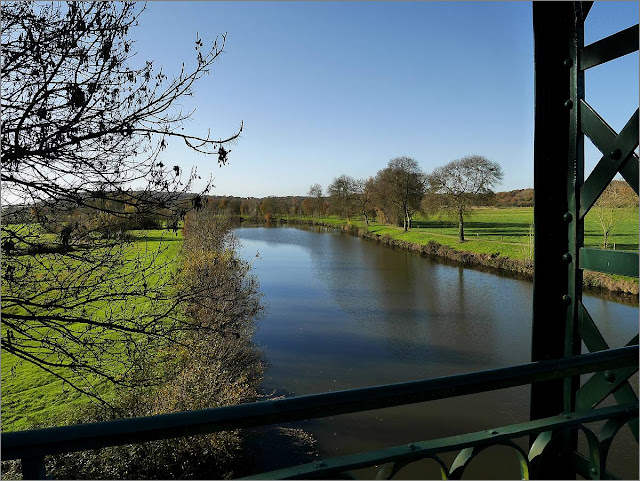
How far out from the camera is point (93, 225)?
4.44 meters

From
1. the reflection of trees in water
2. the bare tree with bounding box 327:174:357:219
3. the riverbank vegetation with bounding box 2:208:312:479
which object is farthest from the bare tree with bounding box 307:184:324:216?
the riverbank vegetation with bounding box 2:208:312:479

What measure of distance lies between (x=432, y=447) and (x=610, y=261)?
1.16 meters

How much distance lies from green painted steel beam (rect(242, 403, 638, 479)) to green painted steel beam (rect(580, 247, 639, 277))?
51 centimetres

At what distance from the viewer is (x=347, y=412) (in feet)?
4.13

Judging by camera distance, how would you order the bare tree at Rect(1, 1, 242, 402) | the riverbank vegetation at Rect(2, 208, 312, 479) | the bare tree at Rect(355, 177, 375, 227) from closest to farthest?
the bare tree at Rect(1, 1, 242, 402)
the riverbank vegetation at Rect(2, 208, 312, 479)
the bare tree at Rect(355, 177, 375, 227)

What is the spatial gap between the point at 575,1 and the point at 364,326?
17211 mm

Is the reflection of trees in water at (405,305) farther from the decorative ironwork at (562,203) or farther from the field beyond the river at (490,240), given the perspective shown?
the decorative ironwork at (562,203)

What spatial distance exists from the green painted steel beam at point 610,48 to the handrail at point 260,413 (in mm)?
1232

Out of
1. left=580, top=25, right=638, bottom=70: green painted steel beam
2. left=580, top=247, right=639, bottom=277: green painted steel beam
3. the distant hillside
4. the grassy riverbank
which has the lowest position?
the grassy riverbank

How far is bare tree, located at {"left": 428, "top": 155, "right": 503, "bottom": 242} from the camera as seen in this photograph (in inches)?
1335

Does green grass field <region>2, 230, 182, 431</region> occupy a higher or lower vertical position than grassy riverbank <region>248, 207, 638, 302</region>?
lower

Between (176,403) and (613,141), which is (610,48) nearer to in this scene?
(613,141)

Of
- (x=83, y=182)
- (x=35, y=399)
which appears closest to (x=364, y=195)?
(x=35, y=399)

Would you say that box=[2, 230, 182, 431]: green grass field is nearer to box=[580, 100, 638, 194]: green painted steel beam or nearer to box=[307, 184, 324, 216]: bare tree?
box=[580, 100, 638, 194]: green painted steel beam
